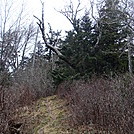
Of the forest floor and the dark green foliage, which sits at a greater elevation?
the dark green foliage

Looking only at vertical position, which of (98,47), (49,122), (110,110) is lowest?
(49,122)

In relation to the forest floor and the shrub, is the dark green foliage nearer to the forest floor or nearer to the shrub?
the forest floor

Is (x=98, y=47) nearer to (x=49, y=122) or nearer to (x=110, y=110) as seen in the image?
(x=49, y=122)

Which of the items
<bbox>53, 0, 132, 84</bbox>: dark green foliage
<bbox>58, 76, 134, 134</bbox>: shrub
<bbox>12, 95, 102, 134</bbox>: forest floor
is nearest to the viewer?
<bbox>58, 76, 134, 134</bbox>: shrub

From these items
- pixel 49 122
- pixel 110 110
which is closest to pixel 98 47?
pixel 49 122

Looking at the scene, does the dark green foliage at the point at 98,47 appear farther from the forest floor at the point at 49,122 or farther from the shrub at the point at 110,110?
the shrub at the point at 110,110

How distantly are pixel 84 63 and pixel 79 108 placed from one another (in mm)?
6770

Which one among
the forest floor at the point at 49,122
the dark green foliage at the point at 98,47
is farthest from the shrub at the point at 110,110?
the dark green foliage at the point at 98,47

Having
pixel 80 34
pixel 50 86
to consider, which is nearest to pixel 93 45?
pixel 80 34

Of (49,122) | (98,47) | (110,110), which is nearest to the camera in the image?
(110,110)

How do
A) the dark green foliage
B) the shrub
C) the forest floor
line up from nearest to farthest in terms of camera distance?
the shrub → the forest floor → the dark green foliage

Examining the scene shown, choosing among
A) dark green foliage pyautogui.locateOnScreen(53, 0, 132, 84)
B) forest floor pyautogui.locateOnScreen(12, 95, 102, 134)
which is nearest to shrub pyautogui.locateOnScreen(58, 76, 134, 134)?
forest floor pyautogui.locateOnScreen(12, 95, 102, 134)

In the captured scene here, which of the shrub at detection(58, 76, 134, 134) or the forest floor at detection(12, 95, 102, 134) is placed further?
the forest floor at detection(12, 95, 102, 134)

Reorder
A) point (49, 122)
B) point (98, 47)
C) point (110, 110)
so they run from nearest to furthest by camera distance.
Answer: point (110, 110), point (49, 122), point (98, 47)
